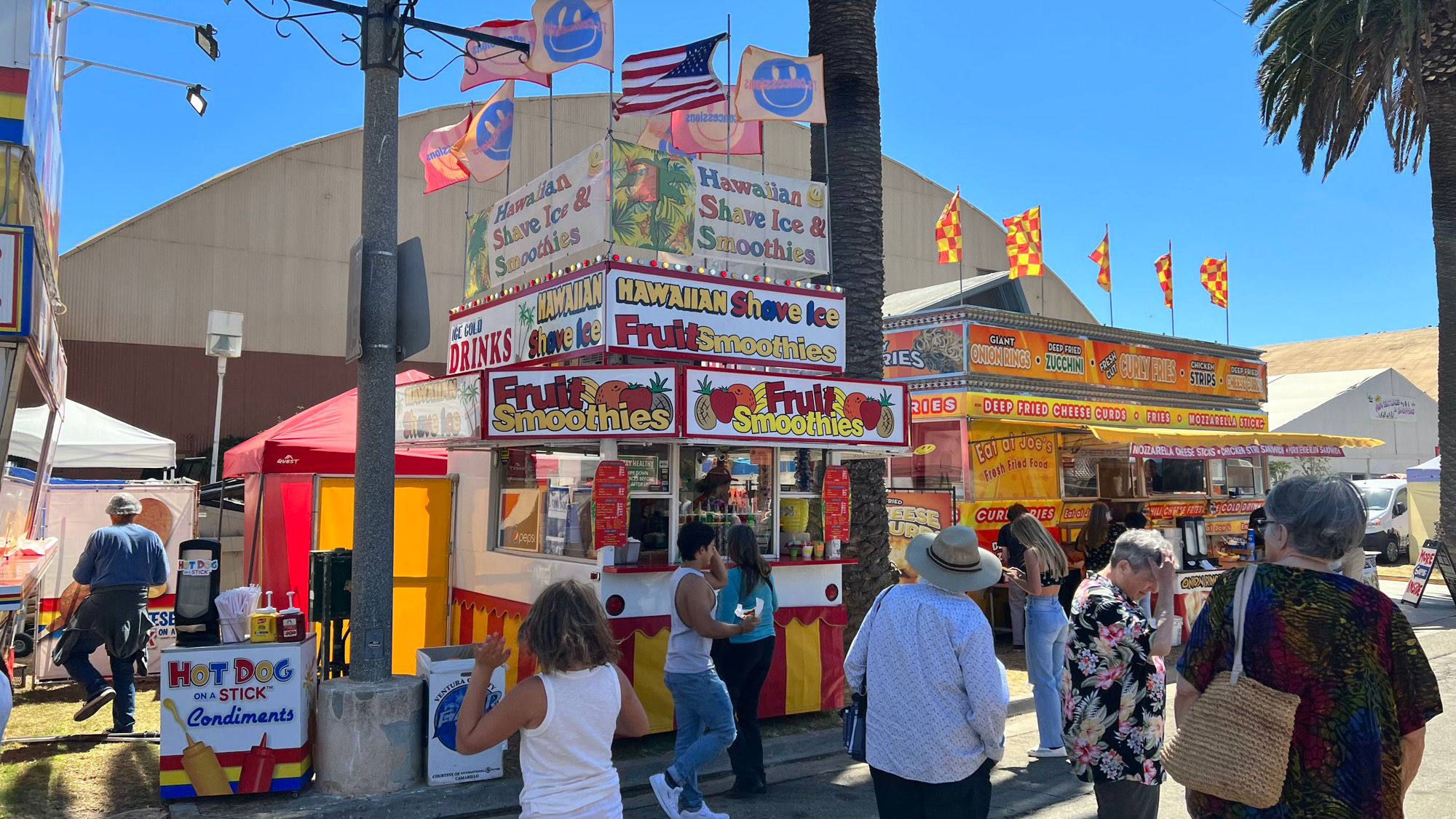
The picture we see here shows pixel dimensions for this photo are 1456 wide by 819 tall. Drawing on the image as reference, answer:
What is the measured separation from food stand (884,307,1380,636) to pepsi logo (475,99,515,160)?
589 cm

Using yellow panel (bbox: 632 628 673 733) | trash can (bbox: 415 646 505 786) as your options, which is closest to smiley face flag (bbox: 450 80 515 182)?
yellow panel (bbox: 632 628 673 733)

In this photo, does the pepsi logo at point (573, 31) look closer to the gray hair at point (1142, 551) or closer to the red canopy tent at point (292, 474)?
the red canopy tent at point (292, 474)

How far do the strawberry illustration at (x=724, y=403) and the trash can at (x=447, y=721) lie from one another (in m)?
2.33

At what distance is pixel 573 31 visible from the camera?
816 centimetres

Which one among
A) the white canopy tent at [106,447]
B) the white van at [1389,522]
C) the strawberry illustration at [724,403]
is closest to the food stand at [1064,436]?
the strawberry illustration at [724,403]

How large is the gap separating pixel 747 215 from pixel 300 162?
19.0 metres

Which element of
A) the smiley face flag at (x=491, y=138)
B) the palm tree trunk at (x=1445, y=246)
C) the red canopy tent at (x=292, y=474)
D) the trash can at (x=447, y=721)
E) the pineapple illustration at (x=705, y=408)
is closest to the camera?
the trash can at (x=447, y=721)

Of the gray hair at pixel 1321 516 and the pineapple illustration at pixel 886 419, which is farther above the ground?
the pineapple illustration at pixel 886 419

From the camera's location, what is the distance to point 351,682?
6.32 metres

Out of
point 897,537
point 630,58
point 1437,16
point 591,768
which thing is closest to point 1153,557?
point 591,768

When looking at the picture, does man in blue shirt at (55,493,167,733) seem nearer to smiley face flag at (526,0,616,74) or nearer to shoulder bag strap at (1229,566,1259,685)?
smiley face flag at (526,0,616,74)

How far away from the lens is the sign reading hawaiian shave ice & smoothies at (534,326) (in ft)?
25.8

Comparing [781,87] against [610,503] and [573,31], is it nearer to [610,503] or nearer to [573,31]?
[573,31]

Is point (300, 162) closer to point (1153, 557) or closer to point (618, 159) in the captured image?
point (618, 159)
